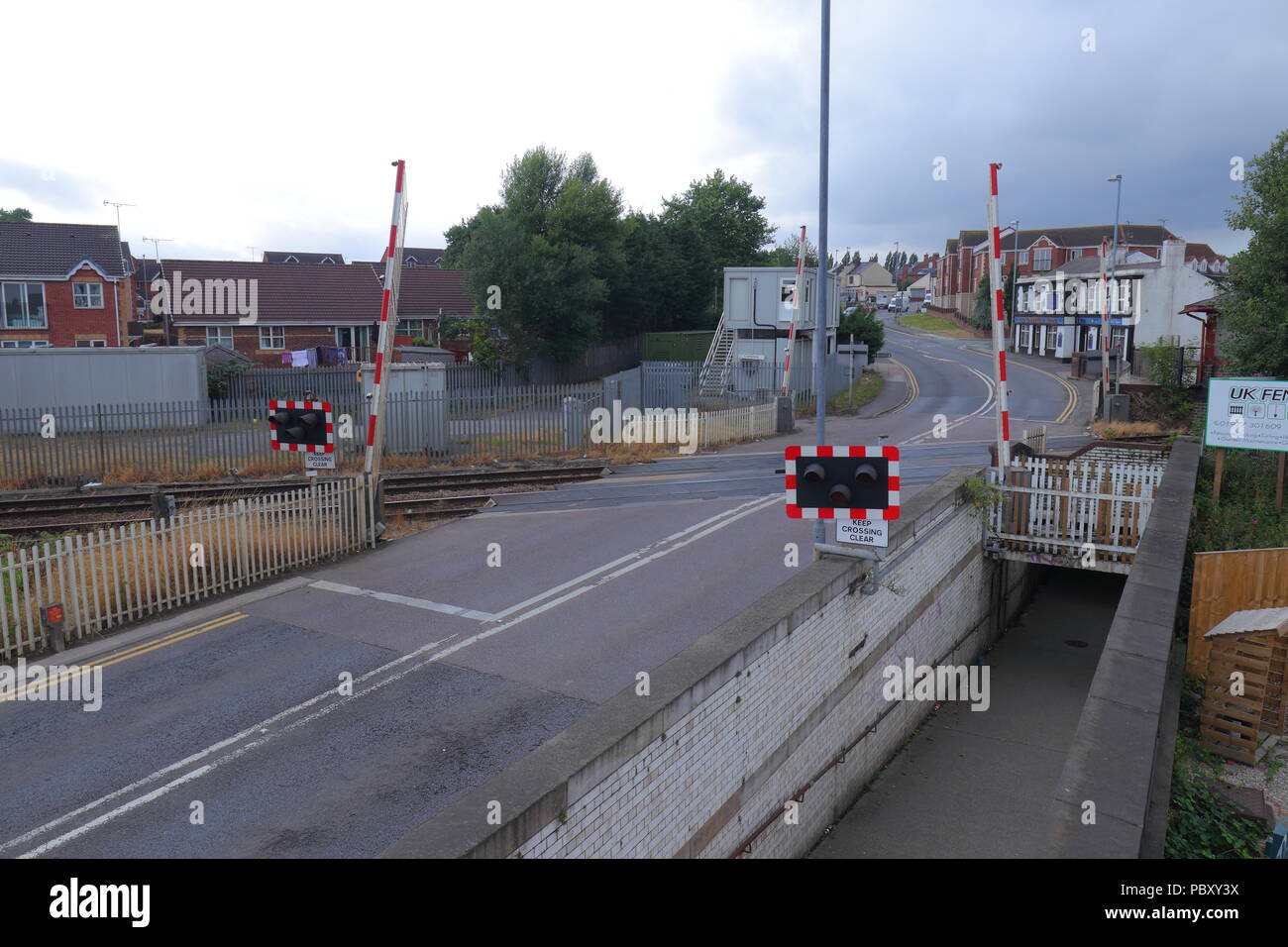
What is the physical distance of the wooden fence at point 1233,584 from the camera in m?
11.6

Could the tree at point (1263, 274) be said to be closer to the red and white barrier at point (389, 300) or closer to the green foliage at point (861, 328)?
the red and white barrier at point (389, 300)

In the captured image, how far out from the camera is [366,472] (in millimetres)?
16062

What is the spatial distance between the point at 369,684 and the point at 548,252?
37.1m

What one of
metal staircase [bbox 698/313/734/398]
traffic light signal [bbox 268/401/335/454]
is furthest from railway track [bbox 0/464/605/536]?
metal staircase [bbox 698/313/734/398]

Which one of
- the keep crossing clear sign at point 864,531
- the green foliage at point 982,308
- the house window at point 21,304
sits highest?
the green foliage at point 982,308

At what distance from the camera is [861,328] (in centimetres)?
5172

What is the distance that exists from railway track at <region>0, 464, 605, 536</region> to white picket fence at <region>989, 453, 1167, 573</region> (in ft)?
33.9

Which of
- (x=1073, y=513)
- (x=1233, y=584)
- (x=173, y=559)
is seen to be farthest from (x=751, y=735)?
(x=173, y=559)

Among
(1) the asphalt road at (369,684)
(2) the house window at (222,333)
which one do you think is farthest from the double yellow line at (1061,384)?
(2) the house window at (222,333)

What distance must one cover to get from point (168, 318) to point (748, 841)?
4984 centimetres

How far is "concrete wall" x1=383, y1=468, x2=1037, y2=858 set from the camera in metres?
5.44

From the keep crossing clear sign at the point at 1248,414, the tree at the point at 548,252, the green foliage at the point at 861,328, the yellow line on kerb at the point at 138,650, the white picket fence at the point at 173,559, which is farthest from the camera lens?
the green foliage at the point at 861,328

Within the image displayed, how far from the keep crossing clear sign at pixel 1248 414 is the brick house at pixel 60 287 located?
1837 inches

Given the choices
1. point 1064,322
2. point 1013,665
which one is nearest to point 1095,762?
point 1013,665
